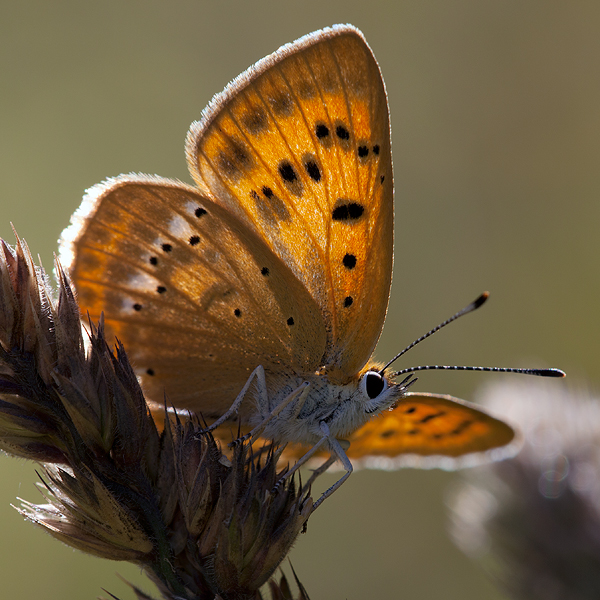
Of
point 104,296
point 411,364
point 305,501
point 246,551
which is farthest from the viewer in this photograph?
point 411,364

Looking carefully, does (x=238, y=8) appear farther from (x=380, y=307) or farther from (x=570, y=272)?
(x=380, y=307)

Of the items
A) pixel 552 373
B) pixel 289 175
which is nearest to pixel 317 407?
pixel 289 175

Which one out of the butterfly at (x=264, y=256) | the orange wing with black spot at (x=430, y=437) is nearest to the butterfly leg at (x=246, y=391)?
the butterfly at (x=264, y=256)

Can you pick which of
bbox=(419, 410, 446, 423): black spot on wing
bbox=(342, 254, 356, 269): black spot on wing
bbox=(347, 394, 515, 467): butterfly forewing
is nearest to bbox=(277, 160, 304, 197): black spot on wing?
bbox=(342, 254, 356, 269): black spot on wing

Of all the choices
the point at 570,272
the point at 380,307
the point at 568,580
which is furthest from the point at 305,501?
the point at 570,272

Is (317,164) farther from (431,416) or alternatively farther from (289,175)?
(431,416)

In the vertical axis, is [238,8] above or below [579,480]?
above
